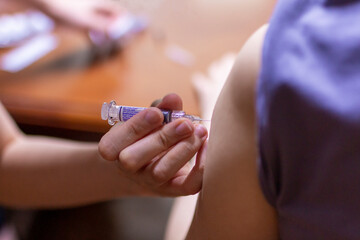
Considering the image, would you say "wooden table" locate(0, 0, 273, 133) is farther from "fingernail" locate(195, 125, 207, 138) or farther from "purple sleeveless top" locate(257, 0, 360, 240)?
"purple sleeveless top" locate(257, 0, 360, 240)

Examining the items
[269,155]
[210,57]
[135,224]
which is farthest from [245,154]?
[135,224]

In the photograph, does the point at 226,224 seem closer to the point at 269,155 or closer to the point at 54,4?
the point at 269,155

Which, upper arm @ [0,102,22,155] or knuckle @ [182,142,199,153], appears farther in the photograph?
upper arm @ [0,102,22,155]

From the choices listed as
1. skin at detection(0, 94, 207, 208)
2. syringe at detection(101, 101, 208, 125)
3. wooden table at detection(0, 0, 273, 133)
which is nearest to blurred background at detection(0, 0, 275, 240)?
wooden table at detection(0, 0, 273, 133)

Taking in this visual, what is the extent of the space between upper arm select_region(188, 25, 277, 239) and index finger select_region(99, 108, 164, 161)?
7cm

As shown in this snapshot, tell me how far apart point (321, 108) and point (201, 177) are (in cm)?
20

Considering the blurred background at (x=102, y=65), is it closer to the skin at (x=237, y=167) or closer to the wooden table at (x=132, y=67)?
the wooden table at (x=132, y=67)

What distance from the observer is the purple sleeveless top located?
1.04ft

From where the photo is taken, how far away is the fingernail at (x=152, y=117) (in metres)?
0.45

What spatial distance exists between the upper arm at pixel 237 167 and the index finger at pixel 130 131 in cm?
7

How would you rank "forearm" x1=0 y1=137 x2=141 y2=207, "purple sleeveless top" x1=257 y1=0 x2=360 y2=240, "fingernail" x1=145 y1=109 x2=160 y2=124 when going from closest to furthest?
"purple sleeveless top" x1=257 y1=0 x2=360 y2=240, "fingernail" x1=145 y1=109 x2=160 y2=124, "forearm" x1=0 y1=137 x2=141 y2=207

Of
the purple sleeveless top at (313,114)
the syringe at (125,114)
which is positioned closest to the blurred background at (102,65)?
the syringe at (125,114)

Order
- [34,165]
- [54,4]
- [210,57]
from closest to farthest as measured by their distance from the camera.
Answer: [34,165], [210,57], [54,4]

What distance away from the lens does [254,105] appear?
382 mm
